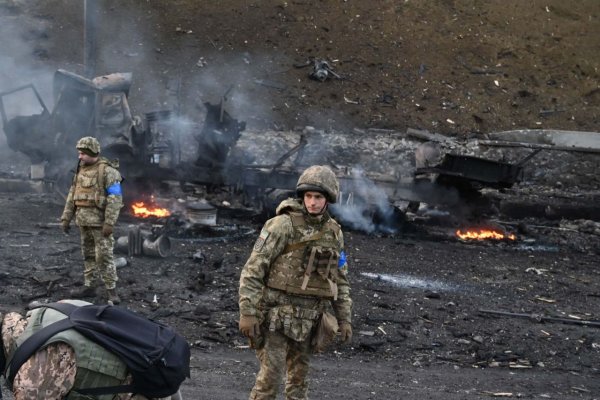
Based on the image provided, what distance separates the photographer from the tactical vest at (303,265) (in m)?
5.32

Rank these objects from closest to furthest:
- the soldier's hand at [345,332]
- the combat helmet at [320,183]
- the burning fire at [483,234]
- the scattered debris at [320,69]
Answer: the combat helmet at [320,183] < the soldier's hand at [345,332] < the burning fire at [483,234] < the scattered debris at [320,69]

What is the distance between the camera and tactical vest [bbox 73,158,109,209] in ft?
28.8

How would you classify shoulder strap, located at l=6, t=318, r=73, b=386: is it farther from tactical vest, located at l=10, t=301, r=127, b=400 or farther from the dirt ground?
the dirt ground

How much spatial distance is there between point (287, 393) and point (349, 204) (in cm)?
845

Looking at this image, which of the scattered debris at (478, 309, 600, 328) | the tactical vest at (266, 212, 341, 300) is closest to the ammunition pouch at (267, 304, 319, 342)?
the tactical vest at (266, 212, 341, 300)

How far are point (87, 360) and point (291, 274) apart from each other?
2.21 meters

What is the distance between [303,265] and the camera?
5.34m

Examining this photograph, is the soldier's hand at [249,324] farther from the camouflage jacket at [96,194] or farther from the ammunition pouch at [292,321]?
the camouflage jacket at [96,194]

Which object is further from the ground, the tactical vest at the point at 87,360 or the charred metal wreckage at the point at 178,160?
the charred metal wreckage at the point at 178,160

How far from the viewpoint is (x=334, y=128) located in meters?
21.0

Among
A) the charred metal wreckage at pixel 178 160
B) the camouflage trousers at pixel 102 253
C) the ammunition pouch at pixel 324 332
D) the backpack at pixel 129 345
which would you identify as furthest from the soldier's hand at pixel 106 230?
the backpack at pixel 129 345

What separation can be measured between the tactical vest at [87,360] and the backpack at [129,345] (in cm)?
3

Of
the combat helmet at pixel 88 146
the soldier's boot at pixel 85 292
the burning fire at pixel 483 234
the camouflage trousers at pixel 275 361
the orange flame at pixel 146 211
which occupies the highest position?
the combat helmet at pixel 88 146

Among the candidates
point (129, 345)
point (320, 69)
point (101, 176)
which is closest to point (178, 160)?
point (101, 176)
